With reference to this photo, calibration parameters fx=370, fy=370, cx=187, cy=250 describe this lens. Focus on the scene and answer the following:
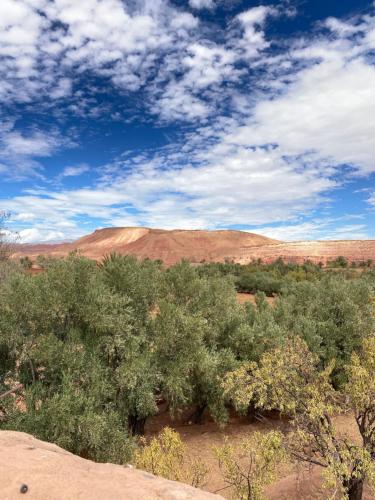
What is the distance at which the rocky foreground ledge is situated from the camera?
808cm

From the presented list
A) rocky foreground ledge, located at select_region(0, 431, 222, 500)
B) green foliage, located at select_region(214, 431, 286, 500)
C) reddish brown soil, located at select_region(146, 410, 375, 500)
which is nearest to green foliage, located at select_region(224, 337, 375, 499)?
green foliage, located at select_region(214, 431, 286, 500)

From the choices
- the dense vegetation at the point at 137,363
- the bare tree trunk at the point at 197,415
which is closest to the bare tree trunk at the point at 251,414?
the dense vegetation at the point at 137,363

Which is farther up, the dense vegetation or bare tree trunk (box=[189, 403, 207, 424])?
the dense vegetation

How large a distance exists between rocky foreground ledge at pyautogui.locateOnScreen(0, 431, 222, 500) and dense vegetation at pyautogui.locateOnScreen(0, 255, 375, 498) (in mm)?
5090

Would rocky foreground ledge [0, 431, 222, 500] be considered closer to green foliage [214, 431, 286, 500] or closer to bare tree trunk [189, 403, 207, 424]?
green foliage [214, 431, 286, 500]

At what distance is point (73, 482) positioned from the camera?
8578 mm

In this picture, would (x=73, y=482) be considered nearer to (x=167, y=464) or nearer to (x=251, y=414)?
(x=167, y=464)

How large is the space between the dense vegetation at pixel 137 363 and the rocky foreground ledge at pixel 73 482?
5.09m

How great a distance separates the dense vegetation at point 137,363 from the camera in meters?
14.6

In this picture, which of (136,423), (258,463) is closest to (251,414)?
(136,423)

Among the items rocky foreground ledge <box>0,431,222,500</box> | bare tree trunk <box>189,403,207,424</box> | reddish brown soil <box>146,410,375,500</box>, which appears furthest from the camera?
bare tree trunk <box>189,403,207,424</box>

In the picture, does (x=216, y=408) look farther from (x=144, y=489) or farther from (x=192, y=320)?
(x=144, y=489)

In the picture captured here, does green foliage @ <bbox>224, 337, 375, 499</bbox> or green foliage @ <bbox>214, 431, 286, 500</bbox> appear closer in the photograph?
green foliage @ <bbox>214, 431, 286, 500</bbox>

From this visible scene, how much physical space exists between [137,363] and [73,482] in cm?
1248
